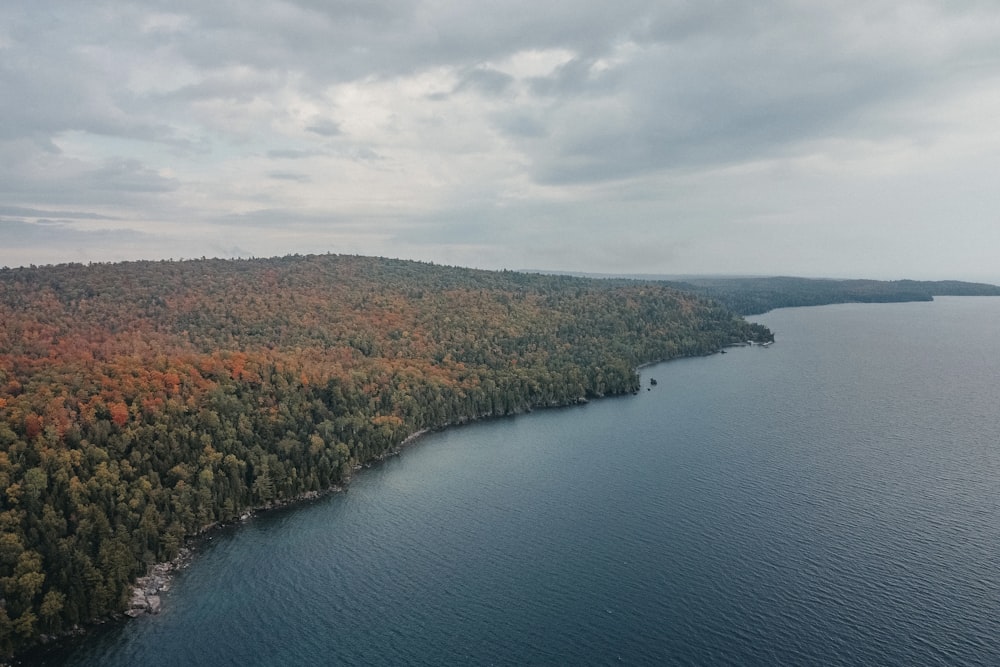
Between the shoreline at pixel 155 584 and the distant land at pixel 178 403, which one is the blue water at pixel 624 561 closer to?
the shoreline at pixel 155 584

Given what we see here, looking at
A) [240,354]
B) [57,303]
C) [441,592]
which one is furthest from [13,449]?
[57,303]

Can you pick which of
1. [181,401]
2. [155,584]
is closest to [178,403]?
[181,401]

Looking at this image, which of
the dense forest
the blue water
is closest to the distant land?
the dense forest

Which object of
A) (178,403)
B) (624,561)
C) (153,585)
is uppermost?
(178,403)

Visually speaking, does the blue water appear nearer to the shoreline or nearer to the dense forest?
the shoreline

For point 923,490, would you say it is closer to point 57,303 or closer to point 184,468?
point 184,468

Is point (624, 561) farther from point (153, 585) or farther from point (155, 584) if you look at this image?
point (153, 585)

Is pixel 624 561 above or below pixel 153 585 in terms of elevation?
above
